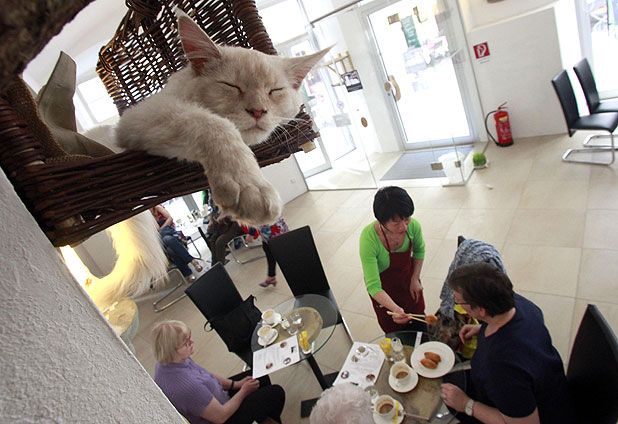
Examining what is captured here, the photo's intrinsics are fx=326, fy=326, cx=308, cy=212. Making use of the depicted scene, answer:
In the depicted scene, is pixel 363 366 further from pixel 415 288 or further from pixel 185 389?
Answer: pixel 185 389

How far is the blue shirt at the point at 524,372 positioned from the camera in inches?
52.9

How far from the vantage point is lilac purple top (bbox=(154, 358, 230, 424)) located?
6.38 ft

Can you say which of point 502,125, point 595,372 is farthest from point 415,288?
point 502,125

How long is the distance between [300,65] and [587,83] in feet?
15.6

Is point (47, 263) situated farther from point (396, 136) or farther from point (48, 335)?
point (396, 136)

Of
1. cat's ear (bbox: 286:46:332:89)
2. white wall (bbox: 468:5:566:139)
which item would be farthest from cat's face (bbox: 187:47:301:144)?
white wall (bbox: 468:5:566:139)

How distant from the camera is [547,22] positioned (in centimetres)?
450

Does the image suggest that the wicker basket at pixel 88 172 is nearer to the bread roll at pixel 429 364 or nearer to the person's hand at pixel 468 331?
the bread roll at pixel 429 364

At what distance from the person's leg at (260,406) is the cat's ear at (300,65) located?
201 centimetres

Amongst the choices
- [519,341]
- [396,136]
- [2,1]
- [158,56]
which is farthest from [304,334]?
[396,136]

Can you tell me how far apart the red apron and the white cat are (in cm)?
158

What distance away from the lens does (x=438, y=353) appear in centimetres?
185

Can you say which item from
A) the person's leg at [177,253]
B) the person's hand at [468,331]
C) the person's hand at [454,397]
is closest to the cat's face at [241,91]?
the person's hand at [454,397]

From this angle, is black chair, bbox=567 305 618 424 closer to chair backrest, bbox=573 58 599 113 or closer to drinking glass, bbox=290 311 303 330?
drinking glass, bbox=290 311 303 330
